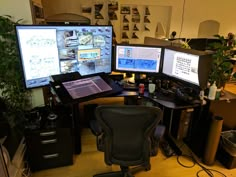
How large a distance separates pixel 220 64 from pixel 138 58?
2.86 feet

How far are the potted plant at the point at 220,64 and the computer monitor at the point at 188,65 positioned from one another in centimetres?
15

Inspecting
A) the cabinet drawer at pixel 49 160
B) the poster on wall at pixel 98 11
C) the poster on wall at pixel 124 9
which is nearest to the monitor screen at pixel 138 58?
the cabinet drawer at pixel 49 160

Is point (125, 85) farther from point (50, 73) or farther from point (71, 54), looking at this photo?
point (50, 73)

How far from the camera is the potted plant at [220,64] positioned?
74.2 inches

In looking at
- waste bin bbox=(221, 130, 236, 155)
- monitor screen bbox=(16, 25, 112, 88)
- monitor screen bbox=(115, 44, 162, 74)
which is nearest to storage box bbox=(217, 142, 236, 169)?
waste bin bbox=(221, 130, 236, 155)

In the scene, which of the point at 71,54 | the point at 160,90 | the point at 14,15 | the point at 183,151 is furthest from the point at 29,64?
the point at 183,151

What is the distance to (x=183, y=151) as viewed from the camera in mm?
2164

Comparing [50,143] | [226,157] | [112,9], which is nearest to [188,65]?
[226,157]

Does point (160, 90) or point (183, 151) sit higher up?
point (160, 90)

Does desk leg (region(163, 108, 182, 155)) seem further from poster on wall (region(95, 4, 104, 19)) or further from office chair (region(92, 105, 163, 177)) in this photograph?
poster on wall (region(95, 4, 104, 19))

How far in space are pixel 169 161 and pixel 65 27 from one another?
5.89 feet

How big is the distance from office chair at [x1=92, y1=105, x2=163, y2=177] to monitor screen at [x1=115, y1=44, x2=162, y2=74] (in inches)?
39.3

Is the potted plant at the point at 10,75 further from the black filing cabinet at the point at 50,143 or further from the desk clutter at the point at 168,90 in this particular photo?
the desk clutter at the point at 168,90

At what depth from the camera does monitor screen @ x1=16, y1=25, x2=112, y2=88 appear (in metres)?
1.67
